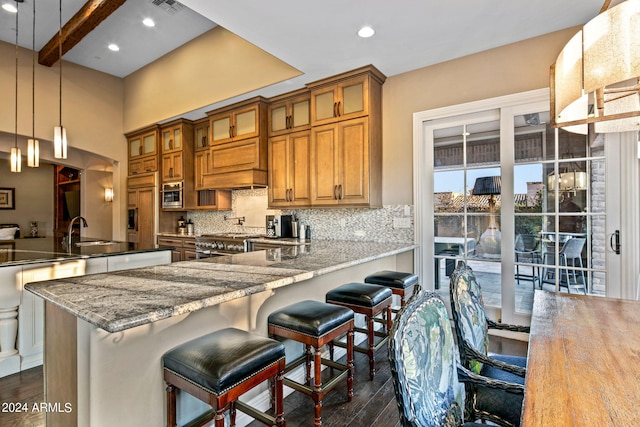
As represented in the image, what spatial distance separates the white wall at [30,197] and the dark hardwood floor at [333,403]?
8173 millimetres

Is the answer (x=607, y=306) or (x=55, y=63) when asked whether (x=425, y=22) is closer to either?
(x=607, y=306)

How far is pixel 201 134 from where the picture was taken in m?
5.07

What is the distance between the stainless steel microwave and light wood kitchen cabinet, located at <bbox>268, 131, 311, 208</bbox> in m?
1.83

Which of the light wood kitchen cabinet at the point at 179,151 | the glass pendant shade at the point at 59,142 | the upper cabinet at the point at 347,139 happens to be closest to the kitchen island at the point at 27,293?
the glass pendant shade at the point at 59,142

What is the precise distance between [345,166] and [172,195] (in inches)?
128

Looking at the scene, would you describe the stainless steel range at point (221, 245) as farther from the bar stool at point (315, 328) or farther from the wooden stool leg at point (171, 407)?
the wooden stool leg at point (171, 407)

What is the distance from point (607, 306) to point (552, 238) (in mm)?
1265

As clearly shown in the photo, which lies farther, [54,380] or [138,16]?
[138,16]

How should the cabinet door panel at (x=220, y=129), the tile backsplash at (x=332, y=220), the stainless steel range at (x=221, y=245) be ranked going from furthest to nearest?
the cabinet door panel at (x=220, y=129) → the stainless steel range at (x=221, y=245) → the tile backsplash at (x=332, y=220)

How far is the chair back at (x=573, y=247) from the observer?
8.66 feet

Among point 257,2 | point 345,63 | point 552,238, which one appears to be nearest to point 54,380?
point 257,2

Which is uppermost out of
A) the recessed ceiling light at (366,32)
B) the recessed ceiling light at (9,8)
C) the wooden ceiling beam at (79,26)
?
the recessed ceiling light at (9,8)

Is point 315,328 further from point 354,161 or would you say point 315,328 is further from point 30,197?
point 30,197

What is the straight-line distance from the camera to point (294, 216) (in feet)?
14.2
